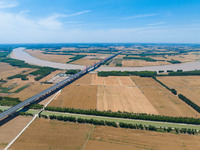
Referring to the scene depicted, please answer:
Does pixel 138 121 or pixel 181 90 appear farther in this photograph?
pixel 181 90

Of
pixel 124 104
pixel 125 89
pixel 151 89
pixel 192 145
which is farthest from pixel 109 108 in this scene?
pixel 151 89

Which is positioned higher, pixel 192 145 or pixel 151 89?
pixel 151 89

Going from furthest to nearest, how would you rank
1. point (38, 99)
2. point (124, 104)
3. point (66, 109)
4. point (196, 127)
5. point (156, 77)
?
point (156, 77), point (38, 99), point (124, 104), point (66, 109), point (196, 127)

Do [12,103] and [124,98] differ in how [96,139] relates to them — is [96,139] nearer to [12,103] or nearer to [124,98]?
[124,98]

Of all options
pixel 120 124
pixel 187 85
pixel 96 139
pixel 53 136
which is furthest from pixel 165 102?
pixel 53 136

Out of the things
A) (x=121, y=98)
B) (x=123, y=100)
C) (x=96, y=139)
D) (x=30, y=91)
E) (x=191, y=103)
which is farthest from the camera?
(x=30, y=91)

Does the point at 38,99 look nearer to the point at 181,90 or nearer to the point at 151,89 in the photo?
the point at 151,89

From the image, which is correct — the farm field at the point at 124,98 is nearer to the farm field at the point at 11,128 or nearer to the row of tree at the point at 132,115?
the row of tree at the point at 132,115

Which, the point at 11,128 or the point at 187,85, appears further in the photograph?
the point at 187,85
